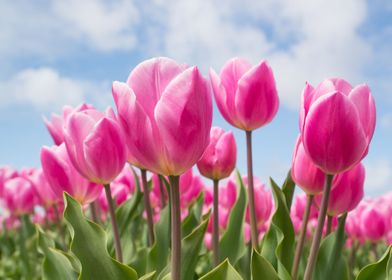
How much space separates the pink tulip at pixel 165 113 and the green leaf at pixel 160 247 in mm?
648

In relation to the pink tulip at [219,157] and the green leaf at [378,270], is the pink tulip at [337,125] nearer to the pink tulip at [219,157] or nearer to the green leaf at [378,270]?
the green leaf at [378,270]

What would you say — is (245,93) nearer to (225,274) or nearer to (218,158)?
(218,158)

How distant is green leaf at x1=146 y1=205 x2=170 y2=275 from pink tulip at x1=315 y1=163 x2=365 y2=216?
20.2 inches

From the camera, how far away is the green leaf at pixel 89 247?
4.69ft

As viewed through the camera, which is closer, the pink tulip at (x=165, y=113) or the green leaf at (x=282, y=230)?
the pink tulip at (x=165, y=113)

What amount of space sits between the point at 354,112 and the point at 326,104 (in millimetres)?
66

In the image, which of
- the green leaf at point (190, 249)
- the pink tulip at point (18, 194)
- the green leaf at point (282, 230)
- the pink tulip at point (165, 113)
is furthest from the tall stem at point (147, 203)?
the pink tulip at point (18, 194)

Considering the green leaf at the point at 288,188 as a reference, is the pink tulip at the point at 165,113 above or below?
Answer: above

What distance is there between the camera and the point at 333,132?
128cm

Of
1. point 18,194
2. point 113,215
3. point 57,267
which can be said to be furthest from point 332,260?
point 18,194

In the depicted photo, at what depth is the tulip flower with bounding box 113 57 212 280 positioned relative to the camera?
1.15 m

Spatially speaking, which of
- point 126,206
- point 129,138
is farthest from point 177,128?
point 126,206

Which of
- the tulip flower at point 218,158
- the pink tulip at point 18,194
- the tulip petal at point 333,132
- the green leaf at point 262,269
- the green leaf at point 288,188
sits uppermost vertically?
the pink tulip at point 18,194

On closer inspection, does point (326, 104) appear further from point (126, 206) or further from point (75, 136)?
point (126, 206)
